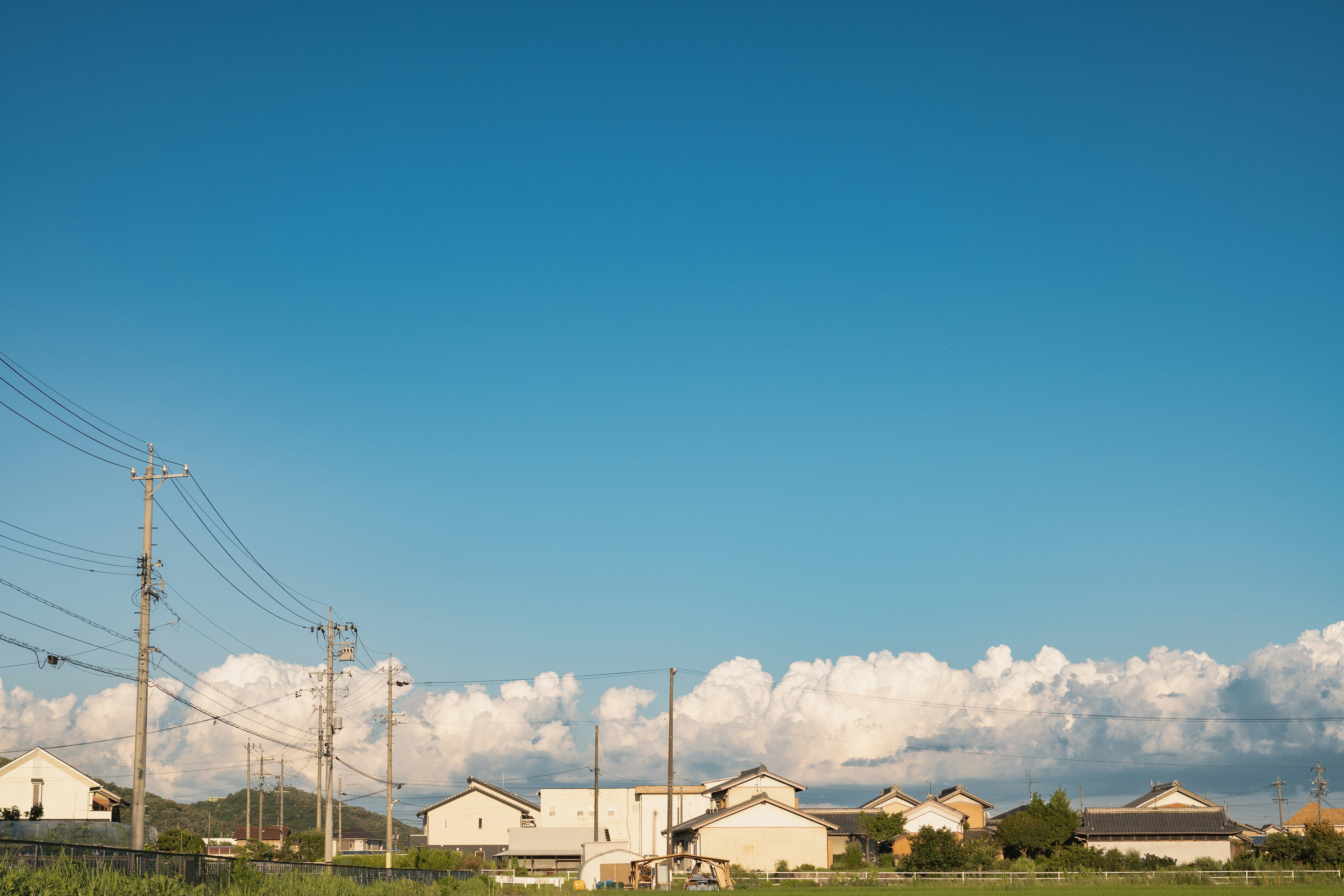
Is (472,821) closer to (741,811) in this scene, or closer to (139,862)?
(741,811)

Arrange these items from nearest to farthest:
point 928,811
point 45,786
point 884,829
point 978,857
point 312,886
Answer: point 312,886, point 978,857, point 45,786, point 884,829, point 928,811

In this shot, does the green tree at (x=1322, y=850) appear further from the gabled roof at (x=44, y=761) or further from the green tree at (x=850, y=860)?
the gabled roof at (x=44, y=761)

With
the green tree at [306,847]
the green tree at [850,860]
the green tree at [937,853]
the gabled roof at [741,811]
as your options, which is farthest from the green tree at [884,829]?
the green tree at [306,847]

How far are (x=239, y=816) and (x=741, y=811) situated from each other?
129344mm

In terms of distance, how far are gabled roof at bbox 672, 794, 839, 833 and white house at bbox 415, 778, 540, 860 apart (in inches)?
960

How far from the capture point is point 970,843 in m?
69.8

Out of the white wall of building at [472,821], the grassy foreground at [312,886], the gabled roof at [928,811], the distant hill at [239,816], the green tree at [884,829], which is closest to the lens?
the grassy foreground at [312,886]

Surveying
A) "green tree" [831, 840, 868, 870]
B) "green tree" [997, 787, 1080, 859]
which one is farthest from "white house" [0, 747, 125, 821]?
"green tree" [997, 787, 1080, 859]

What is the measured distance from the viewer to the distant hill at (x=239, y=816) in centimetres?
14338

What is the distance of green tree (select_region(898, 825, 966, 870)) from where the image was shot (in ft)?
212

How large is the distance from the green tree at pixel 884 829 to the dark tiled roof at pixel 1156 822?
1424 cm

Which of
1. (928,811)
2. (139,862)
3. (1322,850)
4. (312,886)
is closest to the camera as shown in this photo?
(139,862)

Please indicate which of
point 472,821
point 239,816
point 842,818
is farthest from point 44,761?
point 239,816

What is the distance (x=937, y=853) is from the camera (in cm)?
6519
